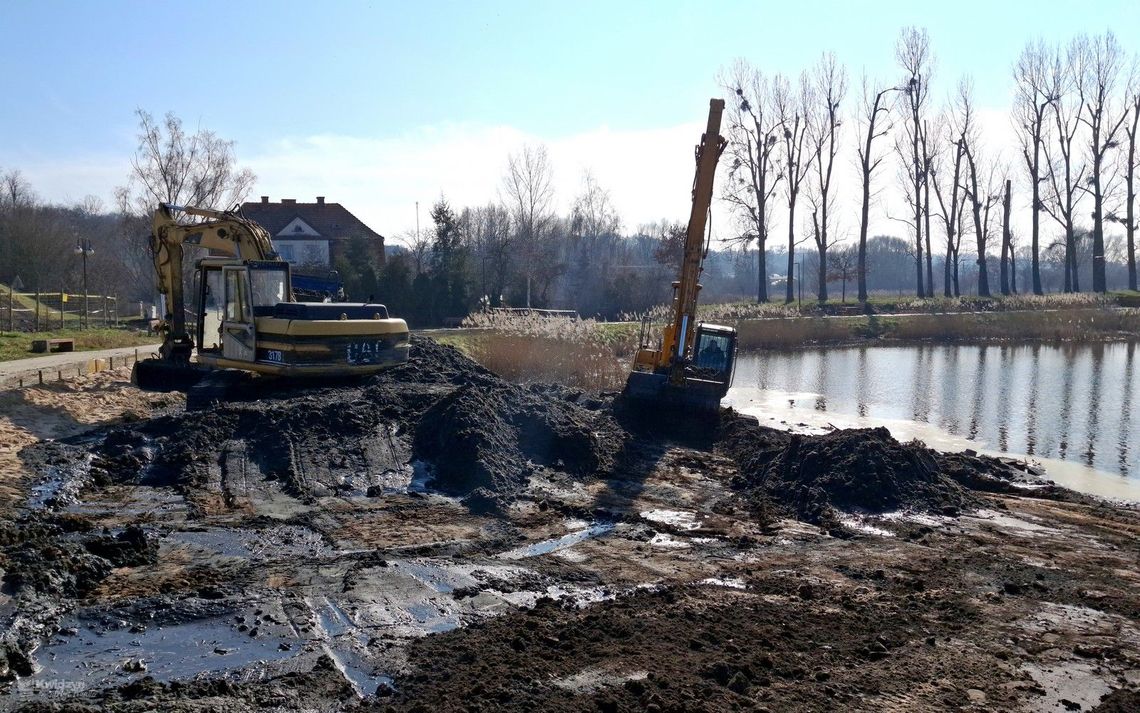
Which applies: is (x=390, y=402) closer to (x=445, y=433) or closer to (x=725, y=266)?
(x=445, y=433)

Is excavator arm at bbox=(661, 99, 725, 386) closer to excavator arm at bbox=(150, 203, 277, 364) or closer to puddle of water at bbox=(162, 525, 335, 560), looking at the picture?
excavator arm at bbox=(150, 203, 277, 364)

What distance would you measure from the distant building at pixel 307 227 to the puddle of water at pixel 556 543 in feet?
143

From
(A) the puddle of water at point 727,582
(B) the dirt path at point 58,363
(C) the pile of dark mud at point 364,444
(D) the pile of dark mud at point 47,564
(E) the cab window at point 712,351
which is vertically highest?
(E) the cab window at point 712,351

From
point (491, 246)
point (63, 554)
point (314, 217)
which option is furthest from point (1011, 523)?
point (314, 217)

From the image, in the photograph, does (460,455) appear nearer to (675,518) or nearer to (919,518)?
(675,518)

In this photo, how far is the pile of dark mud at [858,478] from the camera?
1080cm

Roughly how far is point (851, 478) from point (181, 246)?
1139cm

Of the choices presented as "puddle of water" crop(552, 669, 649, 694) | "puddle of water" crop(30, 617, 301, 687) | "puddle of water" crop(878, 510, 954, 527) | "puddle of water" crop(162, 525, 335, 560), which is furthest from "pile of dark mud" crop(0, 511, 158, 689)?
"puddle of water" crop(878, 510, 954, 527)

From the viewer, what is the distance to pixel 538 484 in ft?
36.3

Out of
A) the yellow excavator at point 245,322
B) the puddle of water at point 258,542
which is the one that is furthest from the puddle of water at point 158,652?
the yellow excavator at point 245,322

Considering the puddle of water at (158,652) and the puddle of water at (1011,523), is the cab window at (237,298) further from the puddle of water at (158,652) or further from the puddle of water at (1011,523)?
the puddle of water at (1011,523)

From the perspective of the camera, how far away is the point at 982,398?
856 inches

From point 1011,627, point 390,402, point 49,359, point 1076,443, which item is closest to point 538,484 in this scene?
point 390,402

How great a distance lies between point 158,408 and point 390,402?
5085 mm
